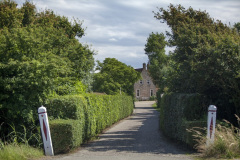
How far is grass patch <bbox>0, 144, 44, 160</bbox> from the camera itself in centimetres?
820

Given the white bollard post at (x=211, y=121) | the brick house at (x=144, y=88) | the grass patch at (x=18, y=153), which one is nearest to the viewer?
the grass patch at (x=18, y=153)

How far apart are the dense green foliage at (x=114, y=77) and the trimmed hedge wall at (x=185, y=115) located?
3542 cm

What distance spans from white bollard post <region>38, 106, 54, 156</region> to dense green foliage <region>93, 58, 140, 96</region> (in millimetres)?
39900

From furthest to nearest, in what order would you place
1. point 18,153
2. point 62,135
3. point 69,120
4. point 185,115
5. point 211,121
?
point 185,115 < point 69,120 < point 62,135 < point 211,121 < point 18,153

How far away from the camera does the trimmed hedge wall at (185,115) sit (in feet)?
34.4

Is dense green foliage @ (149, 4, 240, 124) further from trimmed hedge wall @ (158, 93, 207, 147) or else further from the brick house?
the brick house

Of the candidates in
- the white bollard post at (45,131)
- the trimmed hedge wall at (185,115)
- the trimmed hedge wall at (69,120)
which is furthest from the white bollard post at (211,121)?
the white bollard post at (45,131)

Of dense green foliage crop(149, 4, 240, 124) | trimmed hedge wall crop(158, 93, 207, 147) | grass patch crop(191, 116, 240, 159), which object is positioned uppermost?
dense green foliage crop(149, 4, 240, 124)

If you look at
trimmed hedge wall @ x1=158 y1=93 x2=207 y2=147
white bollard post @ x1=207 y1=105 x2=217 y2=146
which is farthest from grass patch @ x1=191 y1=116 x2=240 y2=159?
trimmed hedge wall @ x1=158 y1=93 x2=207 y2=147

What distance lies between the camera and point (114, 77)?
52.6 m

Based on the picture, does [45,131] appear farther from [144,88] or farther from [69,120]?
[144,88]

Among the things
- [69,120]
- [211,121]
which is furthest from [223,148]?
[69,120]

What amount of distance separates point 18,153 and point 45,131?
3.72ft

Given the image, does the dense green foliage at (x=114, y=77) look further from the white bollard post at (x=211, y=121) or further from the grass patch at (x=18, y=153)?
the grass patch at (x=18, y=153)
